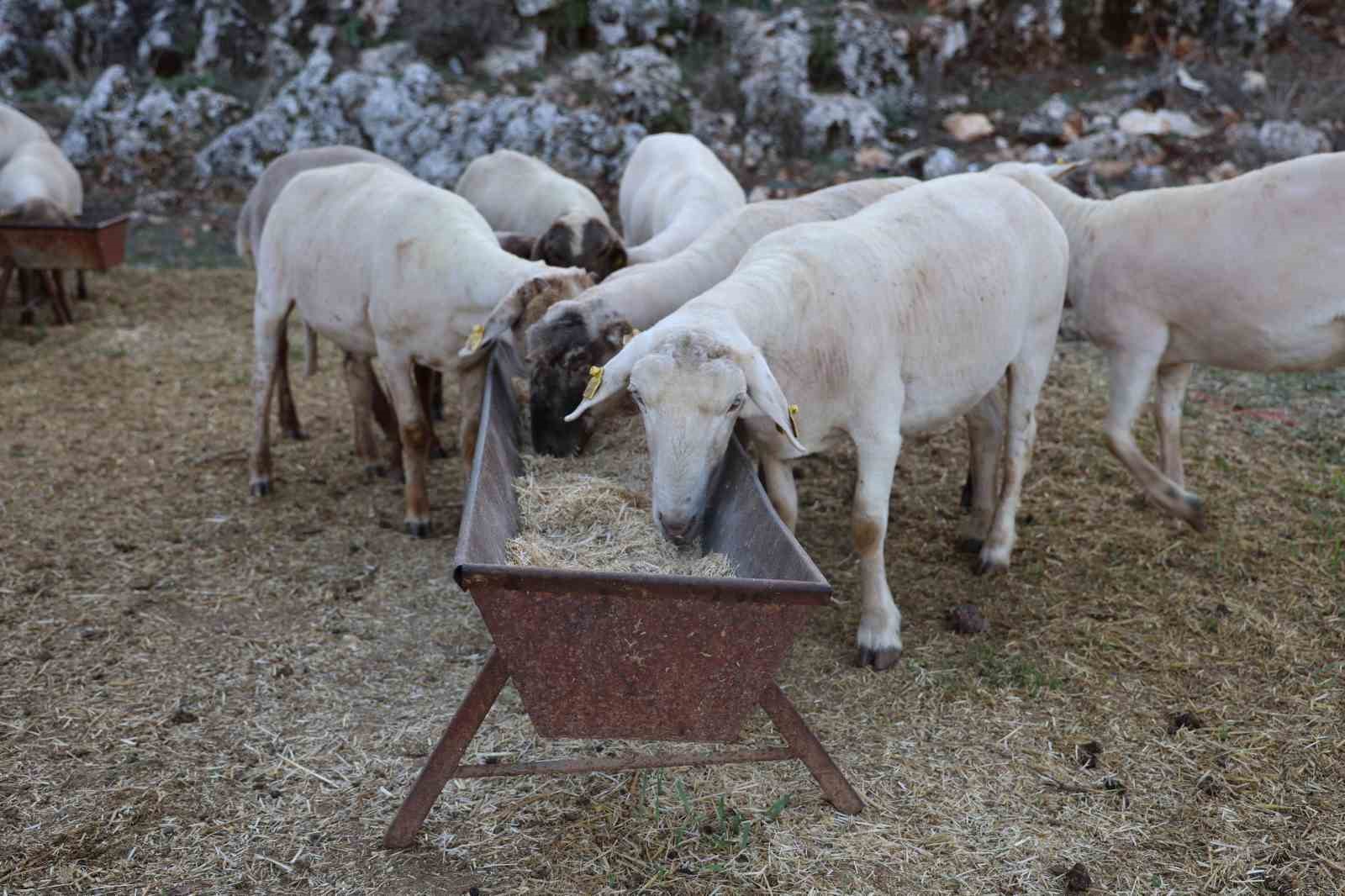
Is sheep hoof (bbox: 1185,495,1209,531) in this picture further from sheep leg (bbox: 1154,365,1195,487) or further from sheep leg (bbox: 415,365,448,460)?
sheep leg (bbox: 415,365,448,460)

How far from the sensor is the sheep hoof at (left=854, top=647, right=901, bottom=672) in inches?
181

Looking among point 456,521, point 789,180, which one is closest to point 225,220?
point 789,180

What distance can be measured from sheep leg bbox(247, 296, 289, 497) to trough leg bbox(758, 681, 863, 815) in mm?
4056

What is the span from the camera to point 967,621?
4906 mm

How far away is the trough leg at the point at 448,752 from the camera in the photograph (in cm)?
324

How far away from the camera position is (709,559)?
380 centimetres

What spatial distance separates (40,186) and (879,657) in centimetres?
932

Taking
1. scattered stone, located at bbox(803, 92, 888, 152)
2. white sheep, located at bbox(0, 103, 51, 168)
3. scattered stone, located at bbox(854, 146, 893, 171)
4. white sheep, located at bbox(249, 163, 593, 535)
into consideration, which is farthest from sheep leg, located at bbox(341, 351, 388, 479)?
scattered stone, located at bbox(803, 92, 888, 152)

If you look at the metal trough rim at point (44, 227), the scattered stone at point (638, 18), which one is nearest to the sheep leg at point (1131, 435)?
the metal trough rim at point (44, 227)

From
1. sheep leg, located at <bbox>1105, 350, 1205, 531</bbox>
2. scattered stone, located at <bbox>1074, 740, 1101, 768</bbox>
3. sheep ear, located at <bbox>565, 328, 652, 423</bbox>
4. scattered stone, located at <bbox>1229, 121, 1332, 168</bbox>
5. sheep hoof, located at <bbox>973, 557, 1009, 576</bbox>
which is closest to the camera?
sheep ear, located at <bbox>565, 328, 652, 423</bbox>

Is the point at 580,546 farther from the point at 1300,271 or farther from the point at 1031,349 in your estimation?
the point at 1300,271

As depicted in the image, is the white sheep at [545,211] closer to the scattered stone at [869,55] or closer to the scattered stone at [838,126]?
the scattered stone at [838,126]

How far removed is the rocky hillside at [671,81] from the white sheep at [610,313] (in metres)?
7.43

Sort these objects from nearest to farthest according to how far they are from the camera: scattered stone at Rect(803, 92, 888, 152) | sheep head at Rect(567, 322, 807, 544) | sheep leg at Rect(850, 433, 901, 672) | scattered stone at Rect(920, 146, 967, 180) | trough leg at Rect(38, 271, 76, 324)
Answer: sheep head at Rect(567, 322, 807, 544), sheep leg at Rect(850, 433, 901, 672), trough leg at Rect(38, 271, 76, 324), scattered stone at Rect(920, 146, 967, 180), scattered stone at Rect(803, 92, 888, 152)
